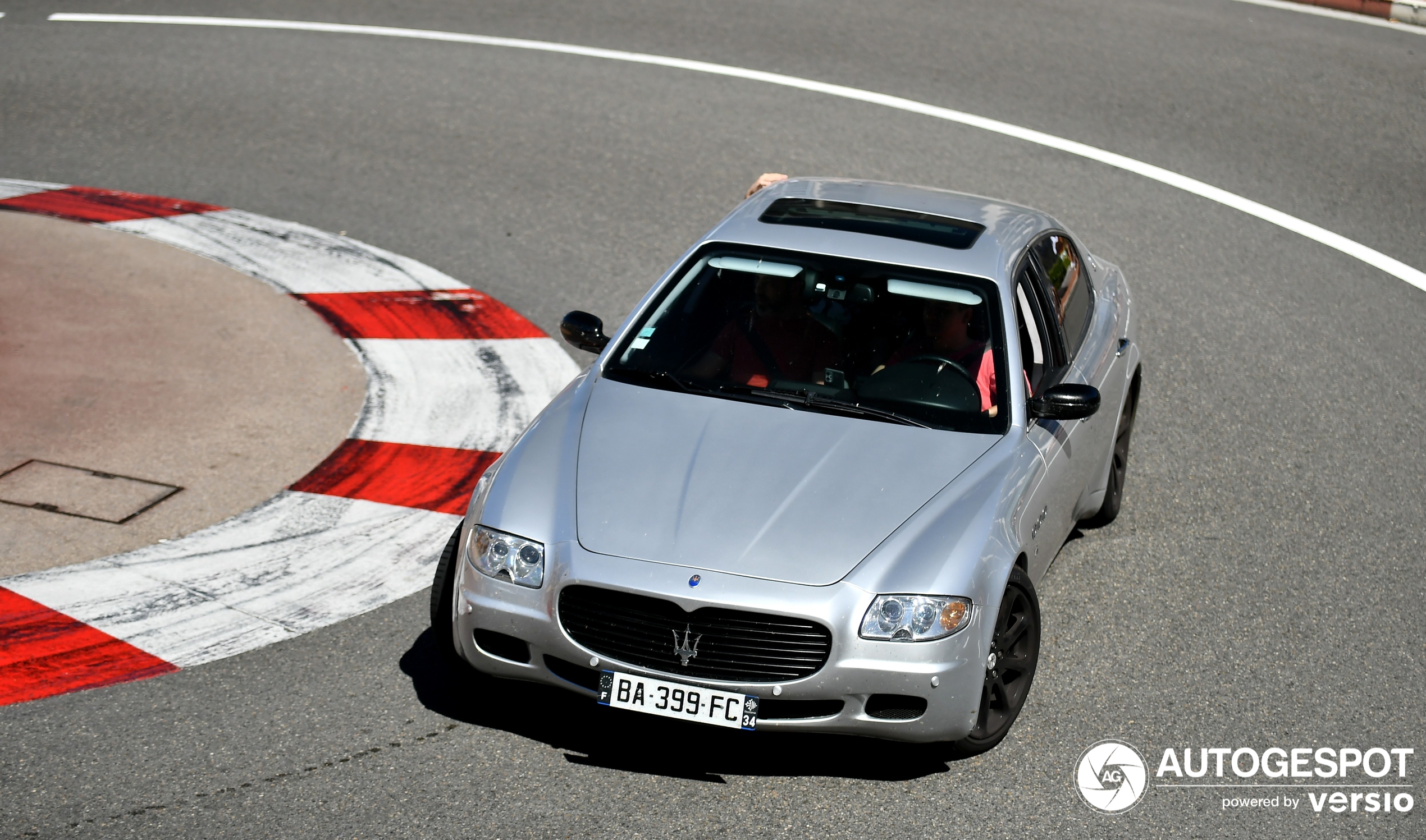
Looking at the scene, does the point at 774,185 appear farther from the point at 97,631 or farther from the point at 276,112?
the point at 276,112

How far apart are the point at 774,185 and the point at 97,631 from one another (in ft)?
11.3

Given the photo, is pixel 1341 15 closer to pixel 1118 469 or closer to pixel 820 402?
pixel 1118 469

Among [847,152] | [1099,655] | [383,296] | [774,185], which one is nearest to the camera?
[1099,655]

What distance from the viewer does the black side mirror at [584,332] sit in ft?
19.4

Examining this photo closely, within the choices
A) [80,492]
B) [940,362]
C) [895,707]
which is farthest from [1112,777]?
[80,492]

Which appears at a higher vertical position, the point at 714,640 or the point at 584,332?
the point at 584,332

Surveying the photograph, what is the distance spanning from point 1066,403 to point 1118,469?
149cm

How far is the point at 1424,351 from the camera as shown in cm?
864

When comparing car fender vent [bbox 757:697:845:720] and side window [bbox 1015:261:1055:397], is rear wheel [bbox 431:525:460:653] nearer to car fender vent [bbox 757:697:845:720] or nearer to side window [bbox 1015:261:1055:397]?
car fender vent [bbox 757:697:845:720]

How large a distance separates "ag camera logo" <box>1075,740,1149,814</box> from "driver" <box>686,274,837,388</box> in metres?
1.69

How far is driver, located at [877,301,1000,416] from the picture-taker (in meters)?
5.58

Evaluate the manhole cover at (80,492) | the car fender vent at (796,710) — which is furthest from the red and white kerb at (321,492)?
the car fender vent at (796,710)

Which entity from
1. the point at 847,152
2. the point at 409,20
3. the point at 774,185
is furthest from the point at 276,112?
the point at 774,185

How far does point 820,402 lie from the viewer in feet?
18.0
